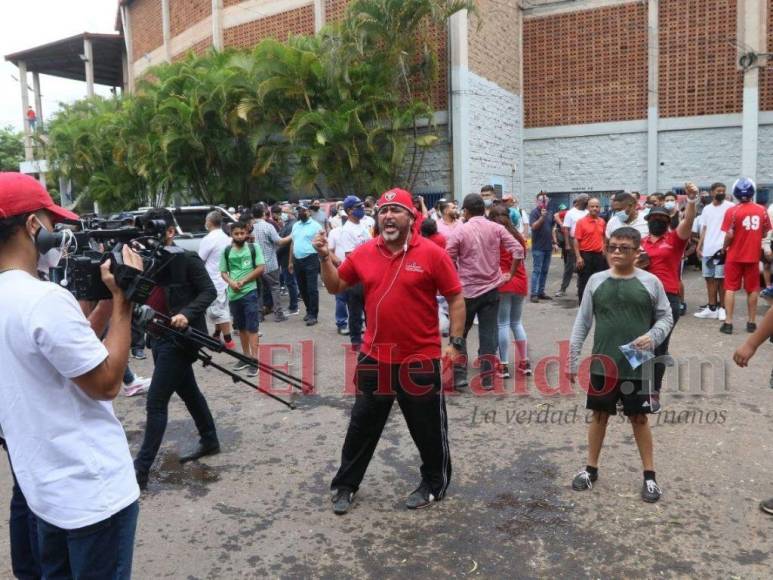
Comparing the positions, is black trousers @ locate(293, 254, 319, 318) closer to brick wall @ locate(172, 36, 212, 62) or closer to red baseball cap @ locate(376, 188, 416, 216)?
red baseball cap @ locate(376, 188, 416, 216)

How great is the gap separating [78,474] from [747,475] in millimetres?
4060

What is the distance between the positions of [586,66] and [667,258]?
55.7 ft

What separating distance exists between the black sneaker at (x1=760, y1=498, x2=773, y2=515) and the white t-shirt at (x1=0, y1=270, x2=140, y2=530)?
3481 mm

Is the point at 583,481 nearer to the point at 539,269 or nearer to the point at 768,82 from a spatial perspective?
the point at 539,269

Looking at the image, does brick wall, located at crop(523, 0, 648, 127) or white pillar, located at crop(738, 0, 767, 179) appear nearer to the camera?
white pillar, located at crop(738, 0, 767, 179)

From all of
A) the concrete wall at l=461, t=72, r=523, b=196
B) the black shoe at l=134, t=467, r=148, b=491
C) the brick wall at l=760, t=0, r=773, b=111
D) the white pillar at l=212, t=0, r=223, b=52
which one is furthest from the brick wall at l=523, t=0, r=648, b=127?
the black shoe at l=134, t=467, r=148, b=491

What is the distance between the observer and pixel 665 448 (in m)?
4.75

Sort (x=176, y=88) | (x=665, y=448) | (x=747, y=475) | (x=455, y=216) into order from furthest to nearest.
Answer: (x=176, y=88) → (x=455, y=216) → (x=665, y=448) → (x=747, y=475)

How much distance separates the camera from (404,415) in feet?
13.0

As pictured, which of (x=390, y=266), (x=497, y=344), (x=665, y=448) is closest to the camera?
(x=390, y=266)

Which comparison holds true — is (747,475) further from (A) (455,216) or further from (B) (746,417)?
(A) (455,216)

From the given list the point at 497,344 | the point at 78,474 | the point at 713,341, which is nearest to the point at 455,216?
the point at 497,344

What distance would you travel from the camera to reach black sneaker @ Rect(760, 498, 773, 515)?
372cm

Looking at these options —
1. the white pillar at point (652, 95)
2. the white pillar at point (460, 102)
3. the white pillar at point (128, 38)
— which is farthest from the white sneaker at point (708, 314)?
the white pillar at point (128, 38)
